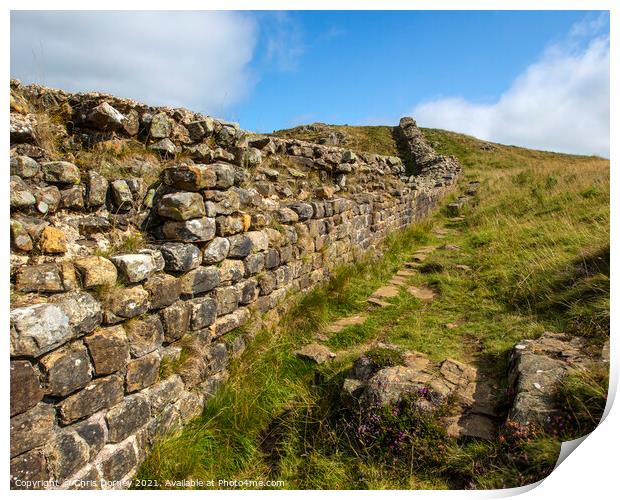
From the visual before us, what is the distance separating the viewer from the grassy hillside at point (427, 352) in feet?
8.55

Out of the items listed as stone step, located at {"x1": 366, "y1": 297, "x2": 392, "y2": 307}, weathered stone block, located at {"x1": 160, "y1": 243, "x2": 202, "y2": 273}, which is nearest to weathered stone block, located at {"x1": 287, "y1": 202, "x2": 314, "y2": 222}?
stone step, located at {"x1": 366, "y1": 297, "x2": 392, "y2": 307}

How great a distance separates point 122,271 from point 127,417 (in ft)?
3.09

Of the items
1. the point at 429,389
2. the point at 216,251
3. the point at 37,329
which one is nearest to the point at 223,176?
the point at 216,251

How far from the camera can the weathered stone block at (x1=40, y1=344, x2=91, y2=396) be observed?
2.14m

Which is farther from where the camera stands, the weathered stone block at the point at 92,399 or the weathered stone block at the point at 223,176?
the weathered stone block at the point at 223,176

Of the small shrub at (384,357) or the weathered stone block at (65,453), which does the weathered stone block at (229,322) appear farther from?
the weathered stone block at (65,453)

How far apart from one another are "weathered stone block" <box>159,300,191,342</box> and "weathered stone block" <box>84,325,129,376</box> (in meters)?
0.41

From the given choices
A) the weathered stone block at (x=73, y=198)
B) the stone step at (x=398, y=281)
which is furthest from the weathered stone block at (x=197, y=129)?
the stone step at (x=398, y=281)

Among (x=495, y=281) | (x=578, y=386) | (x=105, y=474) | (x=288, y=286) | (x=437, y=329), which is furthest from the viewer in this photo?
(x=495, y=281)

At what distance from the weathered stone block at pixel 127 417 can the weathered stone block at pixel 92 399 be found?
0.06 meters

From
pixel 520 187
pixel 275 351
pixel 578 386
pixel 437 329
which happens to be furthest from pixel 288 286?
pixel 520 187

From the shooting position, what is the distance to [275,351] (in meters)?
4.09
